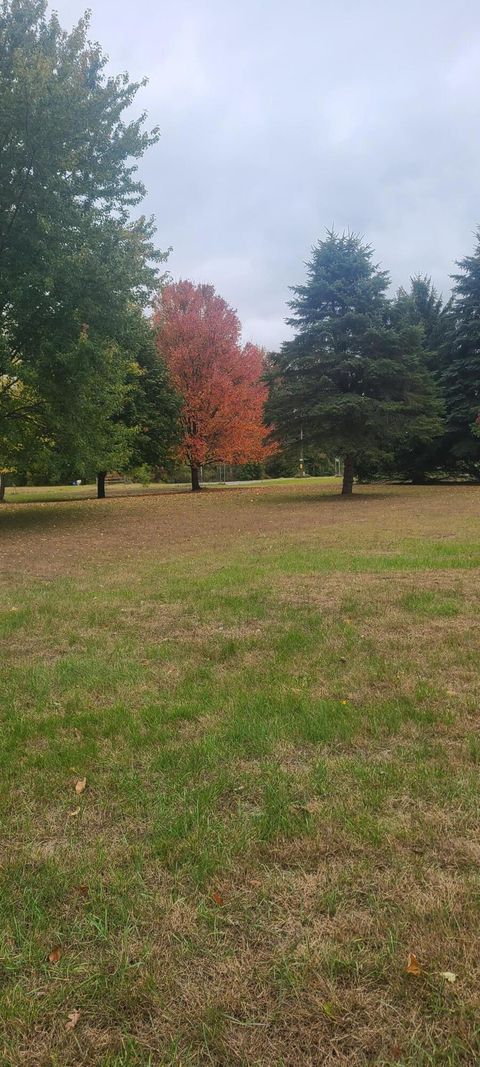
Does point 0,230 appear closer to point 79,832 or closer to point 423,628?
point 423,628

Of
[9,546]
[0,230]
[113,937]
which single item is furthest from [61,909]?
[0,230]

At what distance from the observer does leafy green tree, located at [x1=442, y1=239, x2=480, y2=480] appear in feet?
89.7

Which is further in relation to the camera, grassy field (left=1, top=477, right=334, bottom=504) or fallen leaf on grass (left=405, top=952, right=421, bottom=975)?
grassy field (left=1, top=477, right=334, bottom=504)

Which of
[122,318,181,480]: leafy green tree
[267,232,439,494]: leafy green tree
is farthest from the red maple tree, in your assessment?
[267,232,439,494]: leafy green tree

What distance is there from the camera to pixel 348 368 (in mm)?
21297

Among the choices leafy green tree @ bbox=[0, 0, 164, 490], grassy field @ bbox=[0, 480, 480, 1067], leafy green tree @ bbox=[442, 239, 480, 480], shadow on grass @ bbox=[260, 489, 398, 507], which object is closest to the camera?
grassy field @ bbox=[0, 480, 480, 1067]

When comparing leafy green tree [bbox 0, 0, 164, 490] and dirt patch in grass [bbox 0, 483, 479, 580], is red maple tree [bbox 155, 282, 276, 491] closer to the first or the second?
dirt patch in grass [bbox 0, 483, 479, 580]

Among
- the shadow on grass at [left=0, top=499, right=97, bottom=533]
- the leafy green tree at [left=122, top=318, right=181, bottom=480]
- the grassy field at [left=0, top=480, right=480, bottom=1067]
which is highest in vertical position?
the leafy green tree at [left=122, top=318, right=181, bottom=480]

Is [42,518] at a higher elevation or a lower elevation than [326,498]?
lower

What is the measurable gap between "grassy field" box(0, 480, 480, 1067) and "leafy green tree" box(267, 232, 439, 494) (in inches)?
637

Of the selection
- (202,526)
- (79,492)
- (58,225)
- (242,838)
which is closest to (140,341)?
(58,225)

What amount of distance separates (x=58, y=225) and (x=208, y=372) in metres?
Result: 17.0

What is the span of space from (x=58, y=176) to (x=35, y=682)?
1320 cm

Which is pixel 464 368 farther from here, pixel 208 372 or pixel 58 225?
pixel 58 225
